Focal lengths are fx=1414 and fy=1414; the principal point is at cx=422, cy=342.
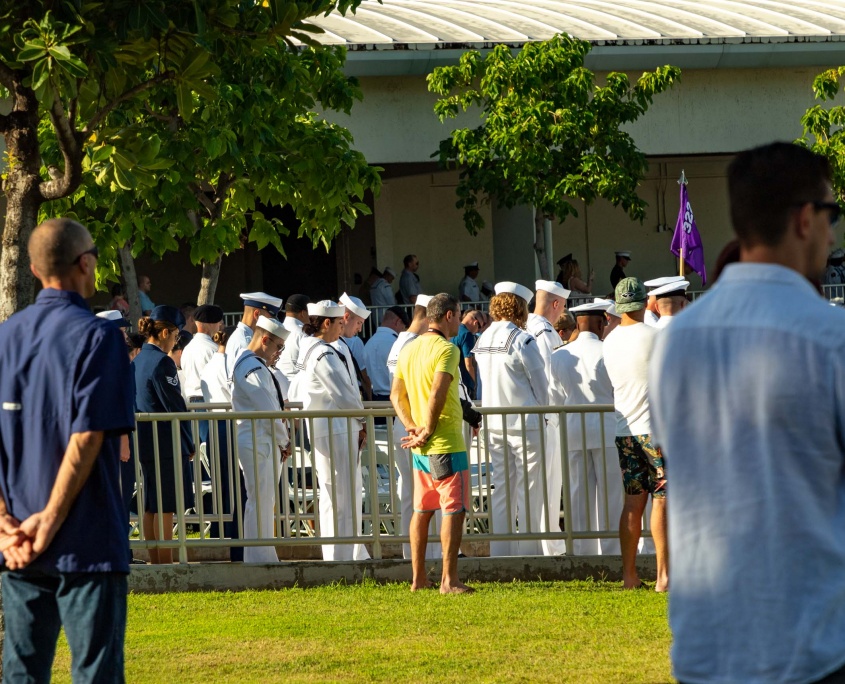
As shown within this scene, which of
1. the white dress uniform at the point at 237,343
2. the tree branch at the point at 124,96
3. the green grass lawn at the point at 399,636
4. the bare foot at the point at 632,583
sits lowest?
the green grass lawn at the point at 399,636

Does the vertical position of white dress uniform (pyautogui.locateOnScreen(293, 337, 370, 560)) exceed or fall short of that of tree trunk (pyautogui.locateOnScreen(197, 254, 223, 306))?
it falls short

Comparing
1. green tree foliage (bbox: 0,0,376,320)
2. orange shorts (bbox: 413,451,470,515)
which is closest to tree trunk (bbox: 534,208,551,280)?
orange shorts (bbox: 413,451,470,515)

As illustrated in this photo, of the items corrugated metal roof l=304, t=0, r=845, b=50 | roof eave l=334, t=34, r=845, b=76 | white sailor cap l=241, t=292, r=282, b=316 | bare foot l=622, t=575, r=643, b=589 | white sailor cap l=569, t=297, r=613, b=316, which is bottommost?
bare foot l=622, t=575, r=643, b=589

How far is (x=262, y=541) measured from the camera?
9242mm

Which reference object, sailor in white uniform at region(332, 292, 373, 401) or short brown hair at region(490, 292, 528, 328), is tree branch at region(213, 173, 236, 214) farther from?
short brown hair at region(490, 292, 528, 328)

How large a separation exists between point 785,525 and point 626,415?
5.62 m

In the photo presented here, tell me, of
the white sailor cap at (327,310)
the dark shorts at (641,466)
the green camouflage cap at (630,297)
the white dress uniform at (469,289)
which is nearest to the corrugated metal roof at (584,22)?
the white dress uniform at (469,289)

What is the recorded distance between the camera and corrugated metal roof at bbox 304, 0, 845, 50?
76.3 feet

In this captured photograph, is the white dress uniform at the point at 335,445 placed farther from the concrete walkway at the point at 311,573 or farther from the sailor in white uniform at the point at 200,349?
the sailor in white uniform at the point at 200,349

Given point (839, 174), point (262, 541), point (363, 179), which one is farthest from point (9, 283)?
point (839, 174)

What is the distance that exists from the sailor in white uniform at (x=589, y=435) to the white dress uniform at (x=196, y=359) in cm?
366

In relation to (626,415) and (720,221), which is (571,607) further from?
(720,221)

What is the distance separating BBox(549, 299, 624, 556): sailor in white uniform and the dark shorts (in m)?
0.56

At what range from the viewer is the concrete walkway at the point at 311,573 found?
9180 mm
